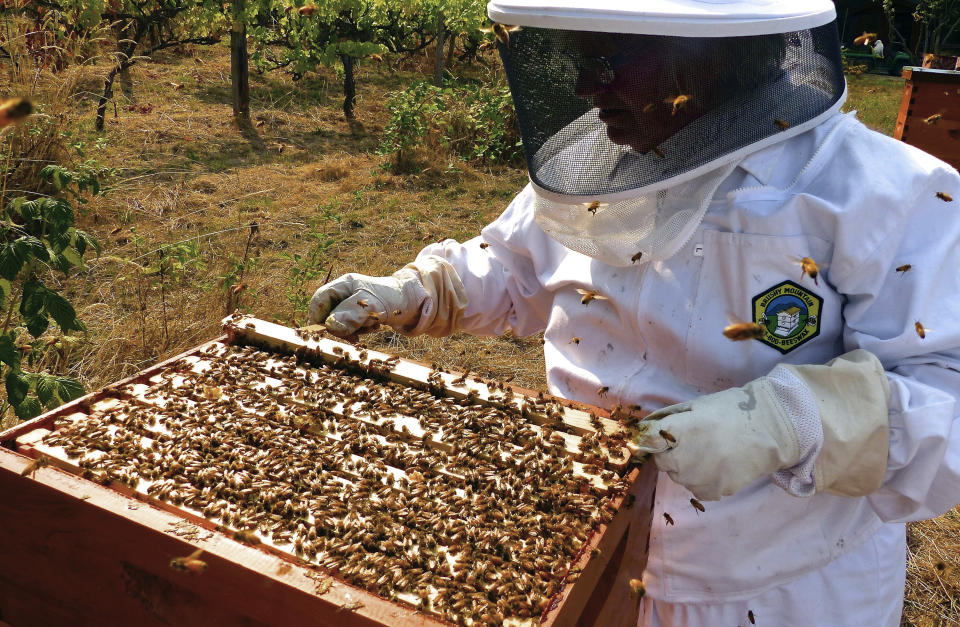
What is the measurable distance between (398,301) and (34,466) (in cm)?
117

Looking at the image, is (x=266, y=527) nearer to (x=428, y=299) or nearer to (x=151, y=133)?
(x=428, y=299)

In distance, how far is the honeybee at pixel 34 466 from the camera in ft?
5.52

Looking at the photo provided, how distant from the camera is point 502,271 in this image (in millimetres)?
2666

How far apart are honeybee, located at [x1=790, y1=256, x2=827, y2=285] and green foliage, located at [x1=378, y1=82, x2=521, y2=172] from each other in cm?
720

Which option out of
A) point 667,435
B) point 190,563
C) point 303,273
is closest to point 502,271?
point 667,435

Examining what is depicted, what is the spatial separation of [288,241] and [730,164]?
5.34 metres

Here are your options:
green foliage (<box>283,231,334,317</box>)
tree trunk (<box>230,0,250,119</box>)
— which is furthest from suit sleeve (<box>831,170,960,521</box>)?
tree trunk (<box>230,0,250,119</box>)

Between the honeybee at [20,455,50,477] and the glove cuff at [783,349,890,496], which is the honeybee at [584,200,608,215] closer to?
the glove cuff at [783,349,890,496]

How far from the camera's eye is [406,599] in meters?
1.40

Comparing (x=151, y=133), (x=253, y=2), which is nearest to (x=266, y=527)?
(x=151, y=133)

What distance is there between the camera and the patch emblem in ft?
6.23

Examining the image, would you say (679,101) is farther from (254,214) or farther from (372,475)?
(254,214)

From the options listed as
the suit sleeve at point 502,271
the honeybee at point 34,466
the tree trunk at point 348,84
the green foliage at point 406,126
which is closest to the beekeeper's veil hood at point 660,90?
the suit sleeve at point 502,271

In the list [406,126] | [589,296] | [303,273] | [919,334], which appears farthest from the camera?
[406,126]
